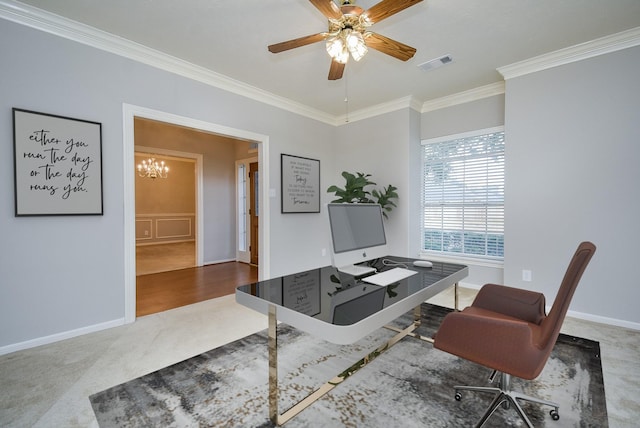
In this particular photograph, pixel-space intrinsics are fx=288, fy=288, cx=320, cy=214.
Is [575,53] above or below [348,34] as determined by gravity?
above

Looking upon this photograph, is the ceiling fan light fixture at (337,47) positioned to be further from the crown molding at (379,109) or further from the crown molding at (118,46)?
the crown molding at (379,109)

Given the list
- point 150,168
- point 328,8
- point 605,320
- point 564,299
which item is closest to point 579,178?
point 605,320

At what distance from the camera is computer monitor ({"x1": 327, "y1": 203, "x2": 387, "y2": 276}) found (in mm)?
1866

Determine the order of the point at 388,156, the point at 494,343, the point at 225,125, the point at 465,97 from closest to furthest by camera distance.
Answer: the point at 494,343 → the point at 225,125 → the point at 465,97 → the point at 388,156

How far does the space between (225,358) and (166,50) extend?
2943 mm

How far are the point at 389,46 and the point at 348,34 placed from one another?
15.1 inches

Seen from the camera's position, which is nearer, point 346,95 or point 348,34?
point 348,34

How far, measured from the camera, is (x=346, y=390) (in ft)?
5.84

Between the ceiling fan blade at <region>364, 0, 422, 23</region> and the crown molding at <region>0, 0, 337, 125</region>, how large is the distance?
7.24 feet

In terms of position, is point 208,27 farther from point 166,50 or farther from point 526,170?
point 526,170

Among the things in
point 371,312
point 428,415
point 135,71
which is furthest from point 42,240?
point 428,415

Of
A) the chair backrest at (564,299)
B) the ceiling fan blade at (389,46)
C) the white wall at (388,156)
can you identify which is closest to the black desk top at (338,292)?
the chair backrest at (564,299)

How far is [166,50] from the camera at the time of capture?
2895 mm

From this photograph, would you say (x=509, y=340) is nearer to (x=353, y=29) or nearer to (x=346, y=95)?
(x=353, y=29)
